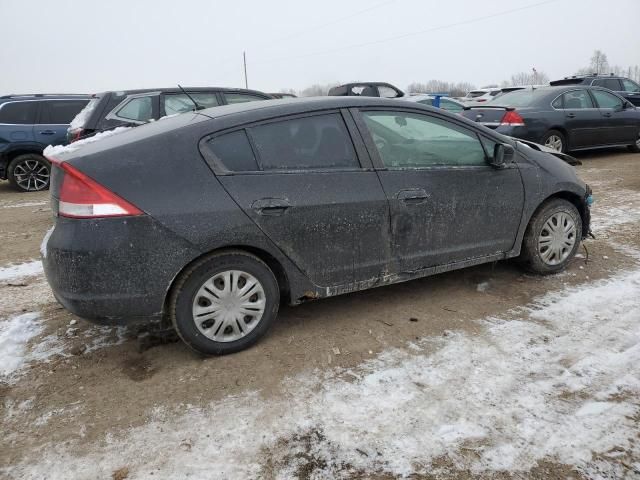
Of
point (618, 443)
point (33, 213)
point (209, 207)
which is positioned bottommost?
point (618, 443)

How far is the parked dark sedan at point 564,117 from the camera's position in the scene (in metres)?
9.30

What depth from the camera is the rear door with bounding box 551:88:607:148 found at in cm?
977

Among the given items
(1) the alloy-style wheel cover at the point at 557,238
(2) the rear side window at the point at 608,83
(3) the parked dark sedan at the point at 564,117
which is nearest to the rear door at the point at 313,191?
(1) the alloy-style wheel cover at the point at 557,238

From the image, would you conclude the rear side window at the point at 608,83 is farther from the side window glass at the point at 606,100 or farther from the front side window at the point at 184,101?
the front side window at the point at 184,101

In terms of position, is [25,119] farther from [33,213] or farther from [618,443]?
[618,443]

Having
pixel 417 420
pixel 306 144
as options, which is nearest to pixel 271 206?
pixel 306 144

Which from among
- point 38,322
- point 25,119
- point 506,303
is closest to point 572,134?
point 506,303

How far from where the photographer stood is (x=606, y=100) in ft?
34.3

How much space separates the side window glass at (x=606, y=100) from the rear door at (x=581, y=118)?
8.5 inches

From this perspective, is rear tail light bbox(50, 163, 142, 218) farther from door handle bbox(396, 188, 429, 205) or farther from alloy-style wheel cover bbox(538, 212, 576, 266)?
alloy-style wheel cover bbox(538, 212, 576, 266)

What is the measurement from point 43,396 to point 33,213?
537 centimetres

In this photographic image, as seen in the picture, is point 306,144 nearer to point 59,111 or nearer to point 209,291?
point 209,291

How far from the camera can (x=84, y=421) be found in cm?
258

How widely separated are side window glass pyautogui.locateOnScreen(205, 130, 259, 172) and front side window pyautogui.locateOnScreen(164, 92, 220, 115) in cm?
505
